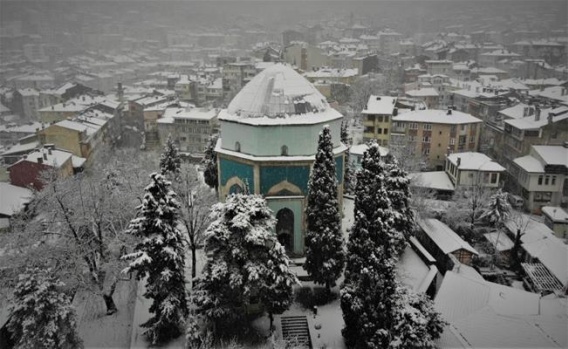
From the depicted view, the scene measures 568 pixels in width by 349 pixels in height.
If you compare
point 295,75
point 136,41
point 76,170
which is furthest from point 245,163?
point 136,41

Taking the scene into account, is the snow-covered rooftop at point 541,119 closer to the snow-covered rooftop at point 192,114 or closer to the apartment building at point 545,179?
the apartment building at point 545,179

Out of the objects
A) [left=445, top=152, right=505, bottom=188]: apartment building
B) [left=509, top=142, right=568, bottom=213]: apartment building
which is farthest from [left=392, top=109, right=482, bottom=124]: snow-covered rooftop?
[left=509, top=142, right=568, bottom=213]: apartment building

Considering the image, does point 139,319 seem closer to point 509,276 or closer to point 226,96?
point 509,276

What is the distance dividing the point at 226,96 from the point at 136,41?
111525mm

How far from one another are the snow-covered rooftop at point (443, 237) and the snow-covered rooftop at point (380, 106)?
19.1 meters

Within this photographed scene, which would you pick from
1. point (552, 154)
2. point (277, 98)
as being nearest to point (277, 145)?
point (277, 98)

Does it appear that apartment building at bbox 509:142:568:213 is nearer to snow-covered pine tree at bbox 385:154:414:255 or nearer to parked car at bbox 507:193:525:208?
parked car at bbox 507:193:525:208

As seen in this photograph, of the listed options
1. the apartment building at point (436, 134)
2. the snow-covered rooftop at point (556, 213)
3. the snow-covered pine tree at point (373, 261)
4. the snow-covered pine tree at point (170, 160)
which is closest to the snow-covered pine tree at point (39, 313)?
the snow-covered pine tree at point (373, 261)

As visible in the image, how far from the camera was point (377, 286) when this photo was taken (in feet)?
Result: 57.1

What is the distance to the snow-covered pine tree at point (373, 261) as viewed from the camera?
17250mm

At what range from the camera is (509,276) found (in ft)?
91.1

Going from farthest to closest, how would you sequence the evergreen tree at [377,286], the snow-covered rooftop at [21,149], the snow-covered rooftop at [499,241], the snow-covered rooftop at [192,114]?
the snow-covered rooftop at [192,114], the snow-covered rooftop at [21,149], the snow-covered rooftop at [499,241], the evergreen tree at [377,286]

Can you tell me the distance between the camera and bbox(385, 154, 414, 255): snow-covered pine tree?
81.5ft

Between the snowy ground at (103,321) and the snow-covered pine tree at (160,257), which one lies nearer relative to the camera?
the snow-covered pine tree at (160,257)
